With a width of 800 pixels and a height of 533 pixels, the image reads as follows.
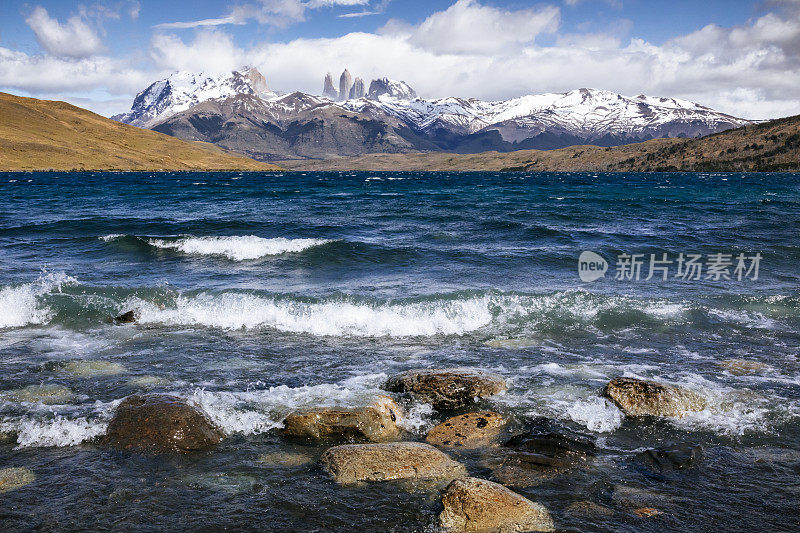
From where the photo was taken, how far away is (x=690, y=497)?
Answer: 639 centimetres

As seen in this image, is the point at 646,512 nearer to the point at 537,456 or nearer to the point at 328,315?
the point at 537,456

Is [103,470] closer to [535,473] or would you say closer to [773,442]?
[535,473]

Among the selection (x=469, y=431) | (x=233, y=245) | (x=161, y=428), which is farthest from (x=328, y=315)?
(x=233, y=245)

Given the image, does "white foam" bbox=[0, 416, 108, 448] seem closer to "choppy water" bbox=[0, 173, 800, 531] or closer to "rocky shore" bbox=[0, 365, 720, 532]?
"choppy water" bbox=[0, 173, 800, 531]

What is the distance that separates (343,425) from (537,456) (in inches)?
120

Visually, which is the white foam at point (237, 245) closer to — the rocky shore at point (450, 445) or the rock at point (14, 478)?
the rocky shore at point (450, 445)

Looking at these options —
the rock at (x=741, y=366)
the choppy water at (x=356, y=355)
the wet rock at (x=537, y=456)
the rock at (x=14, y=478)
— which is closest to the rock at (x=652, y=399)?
the choppy water at (x=356, y=355)

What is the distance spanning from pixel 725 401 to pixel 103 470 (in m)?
10.4

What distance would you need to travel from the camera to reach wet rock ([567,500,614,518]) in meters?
6.02

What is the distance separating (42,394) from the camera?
9.55 m

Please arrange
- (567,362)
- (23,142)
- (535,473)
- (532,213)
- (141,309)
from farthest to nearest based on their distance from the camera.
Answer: (23,142) → (532,213) → (141,309) → (567,362) → (535,473)

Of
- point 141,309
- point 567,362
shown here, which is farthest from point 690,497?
point 141,309

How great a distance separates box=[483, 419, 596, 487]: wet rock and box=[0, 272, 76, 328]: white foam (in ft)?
48.9

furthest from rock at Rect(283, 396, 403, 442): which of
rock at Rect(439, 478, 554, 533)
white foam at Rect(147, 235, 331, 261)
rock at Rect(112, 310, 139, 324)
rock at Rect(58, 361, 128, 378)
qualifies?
white foam at Rect(147, 235, 331, 261)
